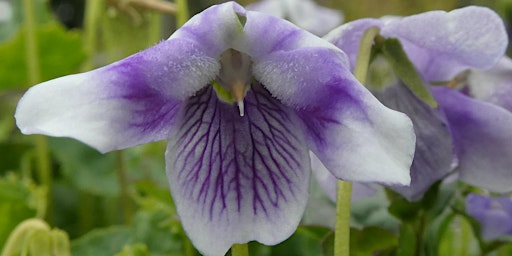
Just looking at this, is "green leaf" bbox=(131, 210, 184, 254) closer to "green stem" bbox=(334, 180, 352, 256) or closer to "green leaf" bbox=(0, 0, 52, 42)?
"green stem" bbox=(334, 180, 352, 256)

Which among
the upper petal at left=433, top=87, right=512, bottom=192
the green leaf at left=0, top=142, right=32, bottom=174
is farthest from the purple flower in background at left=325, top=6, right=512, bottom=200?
the green leaf at left=0, top=142, right=32, bottom=174

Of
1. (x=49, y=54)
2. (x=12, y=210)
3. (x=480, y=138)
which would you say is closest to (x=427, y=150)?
(x=480, y=138)

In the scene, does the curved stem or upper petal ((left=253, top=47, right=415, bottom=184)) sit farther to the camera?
the curved stem

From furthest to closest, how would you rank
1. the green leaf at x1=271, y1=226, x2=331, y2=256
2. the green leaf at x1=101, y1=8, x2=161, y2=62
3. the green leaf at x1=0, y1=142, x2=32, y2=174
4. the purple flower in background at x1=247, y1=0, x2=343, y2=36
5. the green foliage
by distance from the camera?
the purple flower in background at x1=247, y1=0, x2=343, y2=36 → the green leaf at x1=0, y1=142, x2=32, y2=174 → the green leaf at x1=101, y1=8, x2=161, y2=62 → the green leaf at x1=271, y1=226, x2=331, y2=256 → the green foliage

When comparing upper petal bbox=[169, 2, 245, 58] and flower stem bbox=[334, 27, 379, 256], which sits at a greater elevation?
upper petal bbox=[169, 2, 245, 58]

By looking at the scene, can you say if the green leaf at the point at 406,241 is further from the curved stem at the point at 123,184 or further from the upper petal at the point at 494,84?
the curved stem at the point at 123,184

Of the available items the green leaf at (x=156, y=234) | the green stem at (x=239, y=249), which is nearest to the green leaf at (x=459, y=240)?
the green leaf at (x=156, y=234)

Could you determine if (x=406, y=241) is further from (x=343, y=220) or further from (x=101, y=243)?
(x=101, y=243)

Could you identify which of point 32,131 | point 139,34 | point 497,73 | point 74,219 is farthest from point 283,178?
point 74,219
